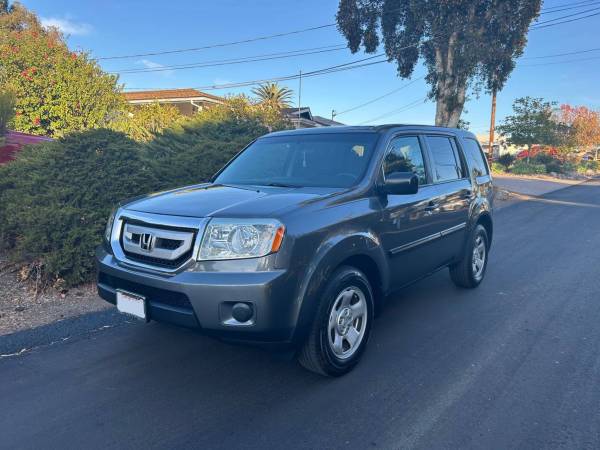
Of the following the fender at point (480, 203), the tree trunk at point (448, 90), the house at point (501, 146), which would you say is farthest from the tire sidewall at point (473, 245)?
the house at point (501, 146)

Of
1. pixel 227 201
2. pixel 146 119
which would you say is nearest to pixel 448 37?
pixel 146 119

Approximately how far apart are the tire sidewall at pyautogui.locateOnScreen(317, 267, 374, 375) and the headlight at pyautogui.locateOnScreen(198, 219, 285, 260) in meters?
0.58

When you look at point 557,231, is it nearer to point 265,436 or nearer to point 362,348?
point 362,348

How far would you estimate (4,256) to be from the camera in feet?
18.9

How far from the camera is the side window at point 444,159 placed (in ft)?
15.3

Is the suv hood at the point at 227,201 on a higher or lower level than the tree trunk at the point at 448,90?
lower

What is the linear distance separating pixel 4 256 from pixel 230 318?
14.5ft

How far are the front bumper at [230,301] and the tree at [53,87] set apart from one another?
15.8 meters

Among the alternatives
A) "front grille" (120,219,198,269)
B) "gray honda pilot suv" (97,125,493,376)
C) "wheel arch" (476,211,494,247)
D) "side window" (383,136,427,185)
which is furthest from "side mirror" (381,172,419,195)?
"wheel arch" (476,211,494,247)

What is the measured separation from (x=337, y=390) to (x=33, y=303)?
11.2ft

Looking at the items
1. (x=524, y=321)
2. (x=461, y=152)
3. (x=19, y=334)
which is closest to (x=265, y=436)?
(x=19, y=334)

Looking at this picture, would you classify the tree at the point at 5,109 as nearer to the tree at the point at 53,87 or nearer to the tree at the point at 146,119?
the tree at the point at 146,119

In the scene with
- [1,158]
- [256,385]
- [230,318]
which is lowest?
[256,385]

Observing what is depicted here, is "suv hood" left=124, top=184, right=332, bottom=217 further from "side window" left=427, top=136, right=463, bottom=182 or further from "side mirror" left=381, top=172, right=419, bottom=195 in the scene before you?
"side window" left=427, top=136, right=463, bottom=182
